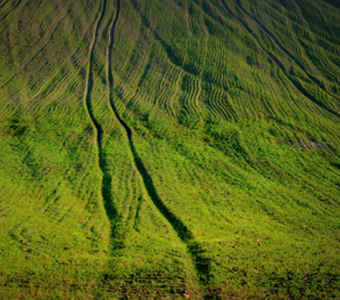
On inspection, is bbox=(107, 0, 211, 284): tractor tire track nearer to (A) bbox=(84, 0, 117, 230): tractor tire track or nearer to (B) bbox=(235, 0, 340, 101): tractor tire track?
(A) bbox=(84, 0, 117, 230): tractor tire track

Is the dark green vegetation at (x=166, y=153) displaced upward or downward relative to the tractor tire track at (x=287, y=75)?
downward

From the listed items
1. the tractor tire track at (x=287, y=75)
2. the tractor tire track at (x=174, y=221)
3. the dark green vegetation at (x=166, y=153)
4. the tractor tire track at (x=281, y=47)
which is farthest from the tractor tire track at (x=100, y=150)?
the tractor tire track at (x=281, y=47)

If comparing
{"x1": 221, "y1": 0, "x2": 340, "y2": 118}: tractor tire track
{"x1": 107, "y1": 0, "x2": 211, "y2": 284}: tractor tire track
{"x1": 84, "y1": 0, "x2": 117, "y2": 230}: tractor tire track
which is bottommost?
{"x1": 84, "y1": 0, "x2": 117, "y2": 230}: tractor tire track

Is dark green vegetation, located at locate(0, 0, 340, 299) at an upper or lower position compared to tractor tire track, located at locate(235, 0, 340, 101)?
lower

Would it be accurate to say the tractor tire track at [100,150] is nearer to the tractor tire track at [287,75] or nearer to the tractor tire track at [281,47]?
the tractor tire track at [287,75]

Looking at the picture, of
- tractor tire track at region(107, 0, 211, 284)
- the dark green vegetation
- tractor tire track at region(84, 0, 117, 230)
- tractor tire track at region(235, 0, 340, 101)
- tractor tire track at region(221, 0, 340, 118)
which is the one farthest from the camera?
tractor tire track at region(235, 0, 340, 101)

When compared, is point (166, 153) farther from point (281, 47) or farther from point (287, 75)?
point (281, 47)

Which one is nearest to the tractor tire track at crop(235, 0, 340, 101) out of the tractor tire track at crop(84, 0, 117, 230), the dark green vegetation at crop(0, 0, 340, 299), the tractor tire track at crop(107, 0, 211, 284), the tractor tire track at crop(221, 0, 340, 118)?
the dark green vegetation at crop(0, 0, 340, 299)

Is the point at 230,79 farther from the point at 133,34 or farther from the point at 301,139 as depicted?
the point at 133,34
